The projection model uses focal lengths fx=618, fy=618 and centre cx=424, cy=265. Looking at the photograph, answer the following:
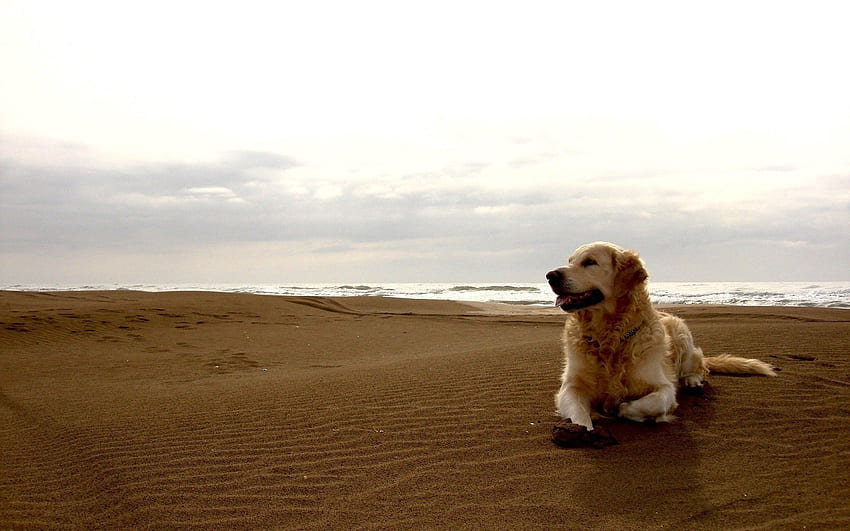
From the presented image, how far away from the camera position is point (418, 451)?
14.7 ft

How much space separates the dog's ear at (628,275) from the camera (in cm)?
518

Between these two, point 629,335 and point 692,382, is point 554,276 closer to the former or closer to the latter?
point 629,335

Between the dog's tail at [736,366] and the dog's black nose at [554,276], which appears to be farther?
the dog's tail at [736,366]

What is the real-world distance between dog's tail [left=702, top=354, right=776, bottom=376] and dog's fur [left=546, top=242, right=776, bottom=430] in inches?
66.7

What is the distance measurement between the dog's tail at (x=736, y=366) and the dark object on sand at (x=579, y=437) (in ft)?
8.14

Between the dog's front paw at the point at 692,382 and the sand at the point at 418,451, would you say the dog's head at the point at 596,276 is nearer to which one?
the sand at the point at 418,451

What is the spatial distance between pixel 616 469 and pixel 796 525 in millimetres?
1074

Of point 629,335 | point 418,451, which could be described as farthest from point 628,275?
point 418,451

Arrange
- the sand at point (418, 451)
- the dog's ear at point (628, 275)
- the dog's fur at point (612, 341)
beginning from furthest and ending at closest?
the dog's ear at point (628, 275) → the dog's fur at point (612, 341) → the sand at point (418, 451)

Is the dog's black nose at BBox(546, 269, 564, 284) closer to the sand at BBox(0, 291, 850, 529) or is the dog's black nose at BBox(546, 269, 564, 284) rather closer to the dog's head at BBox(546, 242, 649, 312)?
the dog's head at BBox(546, 242, 649, 312)

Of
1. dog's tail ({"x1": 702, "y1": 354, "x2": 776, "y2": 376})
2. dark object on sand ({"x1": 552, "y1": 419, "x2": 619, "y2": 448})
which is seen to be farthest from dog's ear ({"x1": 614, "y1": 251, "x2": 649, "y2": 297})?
dog's tail ({"x1": 702, "y1": 354, "x2": 776, "y2": 376})

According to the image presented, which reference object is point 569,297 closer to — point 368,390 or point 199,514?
point 368,390

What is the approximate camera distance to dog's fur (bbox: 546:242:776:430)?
198 inches

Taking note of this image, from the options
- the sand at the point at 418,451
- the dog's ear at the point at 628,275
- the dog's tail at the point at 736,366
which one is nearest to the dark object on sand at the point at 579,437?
the sand at the point at 418,451
